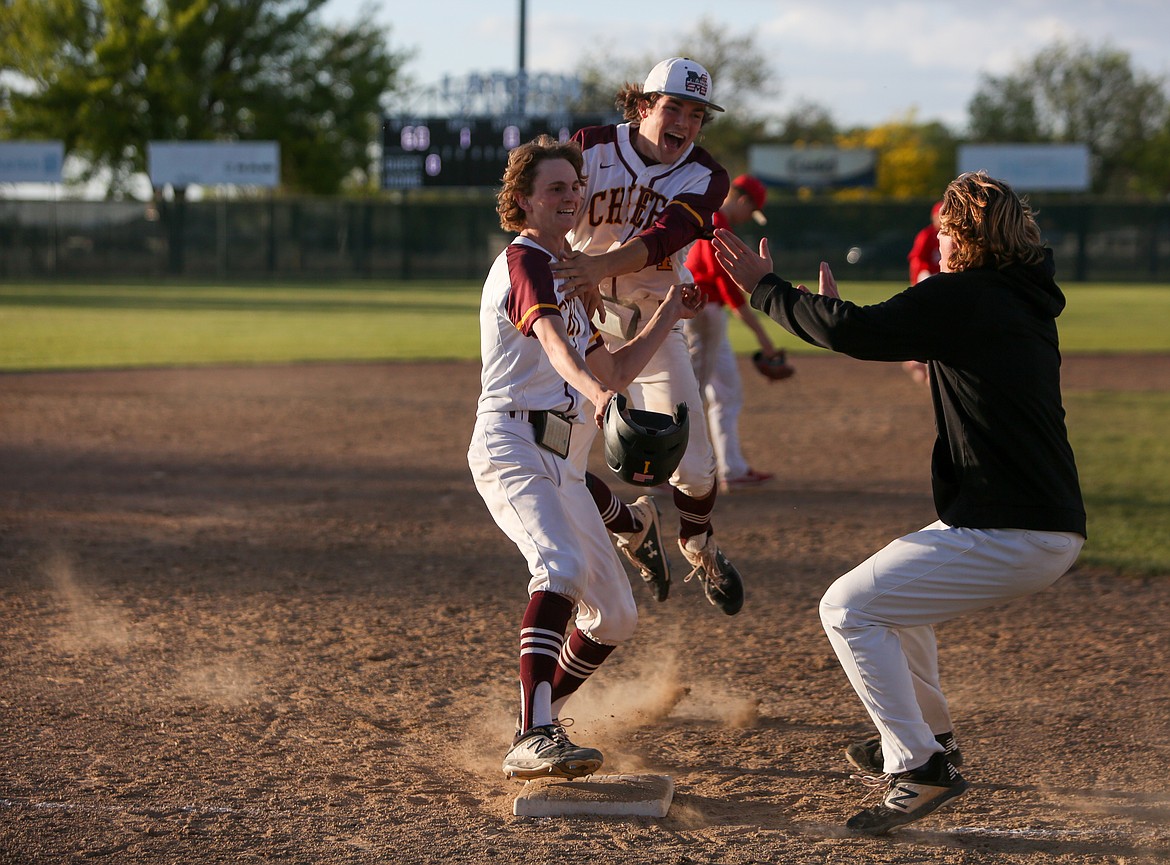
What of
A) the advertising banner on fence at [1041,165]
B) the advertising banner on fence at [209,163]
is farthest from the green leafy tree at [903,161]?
the advertising banner on fence at [209,163]

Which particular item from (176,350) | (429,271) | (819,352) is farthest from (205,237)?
(819,352)

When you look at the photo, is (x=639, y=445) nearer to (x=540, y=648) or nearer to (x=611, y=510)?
(x=540, y=648)

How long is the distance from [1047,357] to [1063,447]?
0.83ft

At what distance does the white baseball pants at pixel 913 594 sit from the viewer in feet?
11.3

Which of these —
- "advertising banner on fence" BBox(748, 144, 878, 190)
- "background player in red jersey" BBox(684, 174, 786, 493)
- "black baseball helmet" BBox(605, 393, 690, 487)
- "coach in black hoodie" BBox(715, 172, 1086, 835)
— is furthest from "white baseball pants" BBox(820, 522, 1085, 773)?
"advertising banner on fence" BBox(748, 144, 878, 190)

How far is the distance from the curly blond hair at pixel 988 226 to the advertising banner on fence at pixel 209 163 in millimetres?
45747

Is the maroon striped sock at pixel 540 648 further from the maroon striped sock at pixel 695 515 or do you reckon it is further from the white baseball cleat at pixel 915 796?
the maroon striped sock at pixel 695 515

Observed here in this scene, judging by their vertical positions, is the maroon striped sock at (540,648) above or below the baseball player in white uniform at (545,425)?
below

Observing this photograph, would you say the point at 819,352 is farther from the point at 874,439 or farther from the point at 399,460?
the point at 399,460

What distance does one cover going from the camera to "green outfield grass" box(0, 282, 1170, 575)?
342 inches

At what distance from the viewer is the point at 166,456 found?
394 inches

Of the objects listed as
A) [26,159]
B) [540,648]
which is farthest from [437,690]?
[26,159]

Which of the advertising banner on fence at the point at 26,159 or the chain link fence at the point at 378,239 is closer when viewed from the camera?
the chain link fence at the point at 378,239

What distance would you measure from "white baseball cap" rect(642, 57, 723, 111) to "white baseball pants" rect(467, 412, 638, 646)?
4.65 feet
